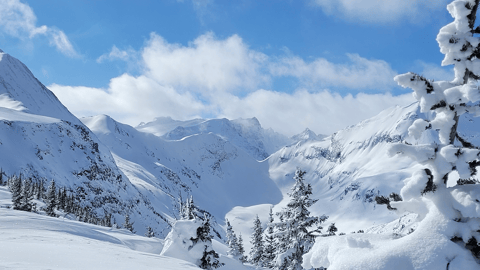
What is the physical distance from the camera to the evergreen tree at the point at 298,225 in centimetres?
1838

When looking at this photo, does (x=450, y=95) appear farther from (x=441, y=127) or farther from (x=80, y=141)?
(x=80, y=141)

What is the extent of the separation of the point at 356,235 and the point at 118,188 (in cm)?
17097

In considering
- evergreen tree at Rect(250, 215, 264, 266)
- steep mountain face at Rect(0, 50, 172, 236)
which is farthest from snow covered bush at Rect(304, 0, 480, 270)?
steep mountain face at Rect(0, 50, 172, 236)

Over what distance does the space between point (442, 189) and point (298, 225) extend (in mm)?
14176

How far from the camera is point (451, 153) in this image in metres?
5.27

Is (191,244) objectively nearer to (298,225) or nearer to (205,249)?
(205,249)

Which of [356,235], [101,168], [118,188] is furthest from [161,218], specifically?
[356,235]

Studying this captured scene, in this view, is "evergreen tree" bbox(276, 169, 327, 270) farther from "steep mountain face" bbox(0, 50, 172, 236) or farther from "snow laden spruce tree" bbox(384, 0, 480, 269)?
"steep mountain face" bbox(0, 50, 172, 236)

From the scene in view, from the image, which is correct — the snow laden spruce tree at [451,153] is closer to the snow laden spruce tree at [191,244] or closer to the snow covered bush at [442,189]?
the snow covered bush at [442,189]

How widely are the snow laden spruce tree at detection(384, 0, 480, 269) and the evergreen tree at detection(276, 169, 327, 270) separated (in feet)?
43.2

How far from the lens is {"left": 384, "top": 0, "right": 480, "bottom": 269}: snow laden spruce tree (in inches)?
203

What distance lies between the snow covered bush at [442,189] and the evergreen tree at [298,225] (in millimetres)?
12872

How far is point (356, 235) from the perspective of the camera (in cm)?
595

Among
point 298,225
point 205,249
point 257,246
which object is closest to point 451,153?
point 298,225
